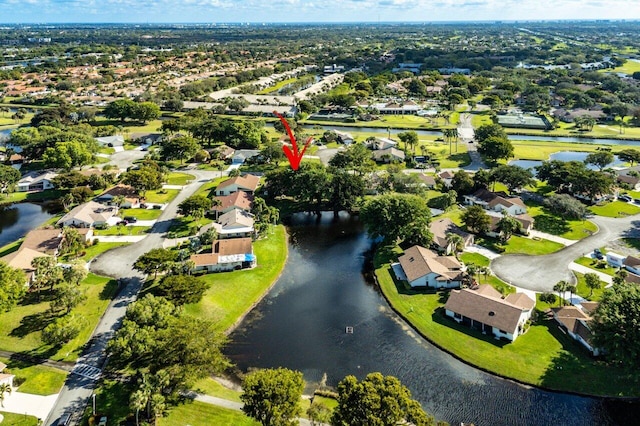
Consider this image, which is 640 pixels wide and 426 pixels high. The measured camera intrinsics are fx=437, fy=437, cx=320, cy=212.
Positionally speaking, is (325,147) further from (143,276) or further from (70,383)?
(70,383)

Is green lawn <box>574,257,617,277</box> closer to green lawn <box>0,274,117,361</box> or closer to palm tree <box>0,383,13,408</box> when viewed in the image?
green lawn <box>0,274,117,361</box>

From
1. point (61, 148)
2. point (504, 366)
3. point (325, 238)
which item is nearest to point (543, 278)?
point (504, 366)

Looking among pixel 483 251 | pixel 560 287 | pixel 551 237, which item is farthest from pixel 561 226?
pixel 560 287

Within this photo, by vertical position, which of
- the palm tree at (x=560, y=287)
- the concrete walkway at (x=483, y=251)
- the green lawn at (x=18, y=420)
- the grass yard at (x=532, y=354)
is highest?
the palm tree at (x=560, y=287)

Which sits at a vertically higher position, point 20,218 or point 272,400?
point 272,400

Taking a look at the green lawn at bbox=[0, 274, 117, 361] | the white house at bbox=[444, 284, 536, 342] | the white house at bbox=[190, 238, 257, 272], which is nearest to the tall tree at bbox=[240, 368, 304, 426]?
the green lawn at bbox=[0, 274, 117, 361]

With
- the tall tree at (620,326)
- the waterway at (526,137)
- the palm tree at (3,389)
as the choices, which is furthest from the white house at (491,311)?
the waterway at (526,137)

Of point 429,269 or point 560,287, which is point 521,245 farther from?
point 429,269

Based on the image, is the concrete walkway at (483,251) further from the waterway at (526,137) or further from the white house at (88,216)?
the waterway at (526,137)
